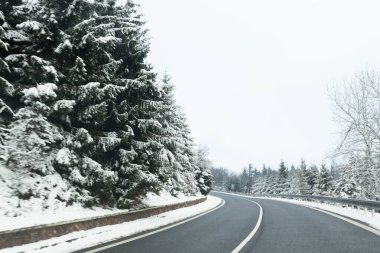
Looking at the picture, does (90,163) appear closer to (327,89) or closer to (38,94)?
(38,94)

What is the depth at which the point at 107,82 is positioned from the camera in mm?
17422

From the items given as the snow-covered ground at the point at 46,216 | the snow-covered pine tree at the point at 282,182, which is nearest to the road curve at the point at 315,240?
the snow-covered ground at the point at 46,216

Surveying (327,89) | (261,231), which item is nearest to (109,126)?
(261,231)

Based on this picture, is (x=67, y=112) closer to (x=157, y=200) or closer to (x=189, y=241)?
(x=189, y=241)

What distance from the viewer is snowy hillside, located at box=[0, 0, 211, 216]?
13.2 m

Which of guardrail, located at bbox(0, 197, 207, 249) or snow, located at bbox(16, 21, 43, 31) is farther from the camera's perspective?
snow, located at bbox(16, 21, 43, 31)

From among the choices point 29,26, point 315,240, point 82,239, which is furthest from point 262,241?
point 29,26

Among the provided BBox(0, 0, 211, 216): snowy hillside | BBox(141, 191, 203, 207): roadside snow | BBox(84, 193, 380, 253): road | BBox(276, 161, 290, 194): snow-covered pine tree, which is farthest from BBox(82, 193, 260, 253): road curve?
BBox(276, 161, 290, 194): snow-covered pine tree

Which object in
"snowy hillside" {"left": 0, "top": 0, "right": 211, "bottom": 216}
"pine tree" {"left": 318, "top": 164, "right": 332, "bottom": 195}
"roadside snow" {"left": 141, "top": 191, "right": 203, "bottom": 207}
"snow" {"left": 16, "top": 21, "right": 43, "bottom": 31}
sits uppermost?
"pine tree" {"left": 318, "top": 164, "right": 332, "bottom": 195}

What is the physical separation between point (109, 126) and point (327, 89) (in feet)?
75.8

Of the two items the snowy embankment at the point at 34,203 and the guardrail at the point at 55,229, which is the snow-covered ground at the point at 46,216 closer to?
the snowy embankment at the point at 34,203

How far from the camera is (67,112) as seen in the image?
571 inches

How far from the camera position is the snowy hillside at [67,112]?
13180mm

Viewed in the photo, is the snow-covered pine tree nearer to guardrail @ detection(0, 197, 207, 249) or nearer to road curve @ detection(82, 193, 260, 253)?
guardrail @ detection(0, 197, 207, 249)
